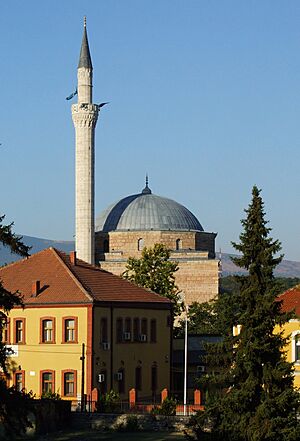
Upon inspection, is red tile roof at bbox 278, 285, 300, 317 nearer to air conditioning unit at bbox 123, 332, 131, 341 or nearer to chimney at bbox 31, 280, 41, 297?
air conditioning unit at bbox 123, 332, 131, 341

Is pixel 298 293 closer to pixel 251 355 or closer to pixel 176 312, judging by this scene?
pixel 251 355

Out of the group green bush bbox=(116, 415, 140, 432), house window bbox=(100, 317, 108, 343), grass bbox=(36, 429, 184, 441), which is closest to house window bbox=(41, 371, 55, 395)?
house window bbox=(100, 317, 108, 343)

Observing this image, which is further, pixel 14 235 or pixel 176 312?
pixel 176 312

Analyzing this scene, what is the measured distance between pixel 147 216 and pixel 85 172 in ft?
52.8

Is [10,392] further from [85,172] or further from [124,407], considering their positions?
[85,172]

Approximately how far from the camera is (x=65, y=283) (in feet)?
171

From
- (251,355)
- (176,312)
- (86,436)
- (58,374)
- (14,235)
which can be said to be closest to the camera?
(14,235)

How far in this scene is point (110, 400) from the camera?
46.7m

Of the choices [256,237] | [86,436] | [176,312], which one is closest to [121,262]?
[176,312]

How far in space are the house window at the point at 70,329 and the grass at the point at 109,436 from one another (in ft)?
26.2

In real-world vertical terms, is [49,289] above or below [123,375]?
above

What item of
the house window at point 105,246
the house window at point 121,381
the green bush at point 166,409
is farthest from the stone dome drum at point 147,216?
the green bush at point 166,409

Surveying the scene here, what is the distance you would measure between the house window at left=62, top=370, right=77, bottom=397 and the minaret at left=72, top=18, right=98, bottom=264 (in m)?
49.8

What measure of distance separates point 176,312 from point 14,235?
4031 centimetres
